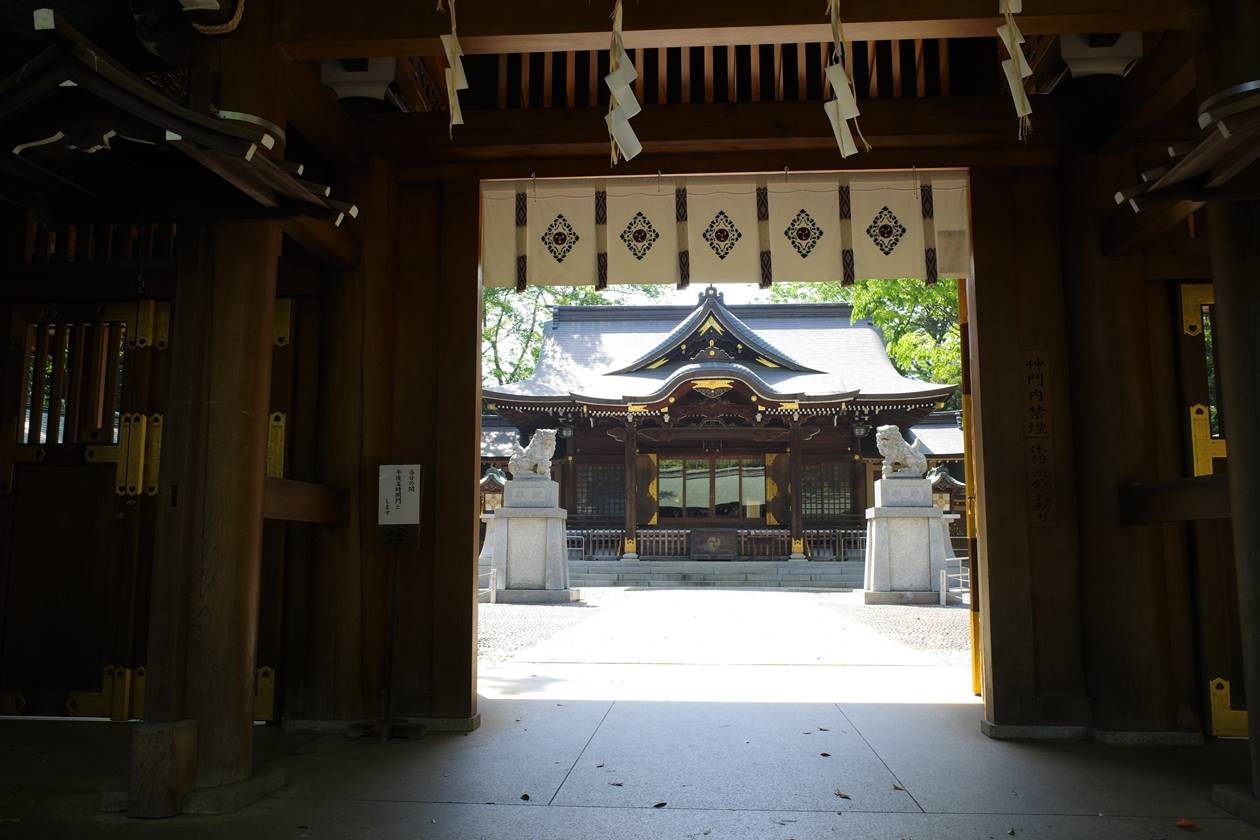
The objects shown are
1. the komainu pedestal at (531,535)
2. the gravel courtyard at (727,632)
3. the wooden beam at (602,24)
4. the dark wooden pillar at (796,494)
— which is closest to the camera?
the wooden beam at (602,24)

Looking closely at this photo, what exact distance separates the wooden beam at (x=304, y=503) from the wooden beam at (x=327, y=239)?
1286mm

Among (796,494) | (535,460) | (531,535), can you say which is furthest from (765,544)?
(535,460)

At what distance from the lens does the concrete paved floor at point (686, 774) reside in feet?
11.5

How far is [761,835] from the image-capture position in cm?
339

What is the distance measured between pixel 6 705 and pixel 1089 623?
6480mm

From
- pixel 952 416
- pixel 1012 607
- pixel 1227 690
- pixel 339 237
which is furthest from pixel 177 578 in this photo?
pixel 952 416

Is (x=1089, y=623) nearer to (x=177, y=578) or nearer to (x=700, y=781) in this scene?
(x=700, y=781)

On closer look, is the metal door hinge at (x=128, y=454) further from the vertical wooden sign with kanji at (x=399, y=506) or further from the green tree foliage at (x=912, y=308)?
the green tree foliage at (x=912, y=308)

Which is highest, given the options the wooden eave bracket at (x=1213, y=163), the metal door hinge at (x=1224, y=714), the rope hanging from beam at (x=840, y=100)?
the rope hanging from beam at (x=840, y=100)

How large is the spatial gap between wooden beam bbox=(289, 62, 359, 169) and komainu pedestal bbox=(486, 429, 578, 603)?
9814 millimetres

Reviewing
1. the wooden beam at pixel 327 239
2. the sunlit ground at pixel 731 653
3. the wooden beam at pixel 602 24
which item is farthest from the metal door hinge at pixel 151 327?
the sunlit ground at pixel 731 653

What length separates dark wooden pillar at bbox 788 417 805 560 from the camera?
2184 centimetres

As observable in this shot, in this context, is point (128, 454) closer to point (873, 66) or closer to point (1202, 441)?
point (873, 66)

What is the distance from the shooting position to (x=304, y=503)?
478cm
